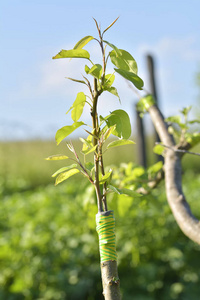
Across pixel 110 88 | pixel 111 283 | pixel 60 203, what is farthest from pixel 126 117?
pixel 60 203

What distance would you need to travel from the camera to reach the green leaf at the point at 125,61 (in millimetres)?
596

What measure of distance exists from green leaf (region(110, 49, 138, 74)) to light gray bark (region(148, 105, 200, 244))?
45 centimetres

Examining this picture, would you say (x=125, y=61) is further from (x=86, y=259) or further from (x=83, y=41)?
(x=86, y=259)

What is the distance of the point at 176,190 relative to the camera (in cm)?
100

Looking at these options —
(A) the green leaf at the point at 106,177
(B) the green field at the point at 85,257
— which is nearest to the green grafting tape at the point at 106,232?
(A) the green leaf at the point at 106,177

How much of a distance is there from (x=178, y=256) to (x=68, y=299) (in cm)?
85

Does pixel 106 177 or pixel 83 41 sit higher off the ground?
pixel 83 41

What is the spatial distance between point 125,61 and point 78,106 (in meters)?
0.10

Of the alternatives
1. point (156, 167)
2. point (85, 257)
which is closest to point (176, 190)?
point (156, 167)

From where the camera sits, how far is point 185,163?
12.1 metres

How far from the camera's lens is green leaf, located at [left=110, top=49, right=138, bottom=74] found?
60 centimetres

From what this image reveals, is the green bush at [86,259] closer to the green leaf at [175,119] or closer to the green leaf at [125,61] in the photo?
the green leaf at [175,119]

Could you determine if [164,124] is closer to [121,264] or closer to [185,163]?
[121,264]

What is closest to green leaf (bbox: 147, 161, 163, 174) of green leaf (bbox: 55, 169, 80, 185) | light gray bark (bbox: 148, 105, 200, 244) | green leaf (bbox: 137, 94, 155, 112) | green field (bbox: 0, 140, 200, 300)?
light gray bark (bbox: 148, 105, 200, 244)
